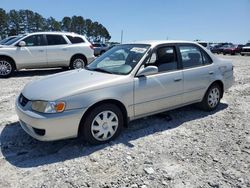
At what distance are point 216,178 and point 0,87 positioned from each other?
23.0 feet

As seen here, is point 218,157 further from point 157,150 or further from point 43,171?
point 43,171

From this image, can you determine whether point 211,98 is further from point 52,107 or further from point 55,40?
point 55,40

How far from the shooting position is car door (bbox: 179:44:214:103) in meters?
4.75

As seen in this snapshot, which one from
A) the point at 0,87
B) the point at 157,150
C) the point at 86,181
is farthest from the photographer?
the point at 0,87

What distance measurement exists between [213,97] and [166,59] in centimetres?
158

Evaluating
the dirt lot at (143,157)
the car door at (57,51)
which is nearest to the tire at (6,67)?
the car door at (57,51)

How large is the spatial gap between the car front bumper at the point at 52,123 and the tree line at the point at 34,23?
6366cm

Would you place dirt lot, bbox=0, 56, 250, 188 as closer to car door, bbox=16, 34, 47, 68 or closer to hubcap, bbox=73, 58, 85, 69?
car door, bbox=16, 34, 47, 68

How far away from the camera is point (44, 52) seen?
33.2 ft

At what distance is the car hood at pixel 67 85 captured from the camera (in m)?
3.48

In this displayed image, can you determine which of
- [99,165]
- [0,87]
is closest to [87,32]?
[0,87]

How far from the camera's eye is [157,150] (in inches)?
145

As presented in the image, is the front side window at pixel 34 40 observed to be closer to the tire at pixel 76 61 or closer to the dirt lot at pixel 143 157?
the tire at pixel 76 61

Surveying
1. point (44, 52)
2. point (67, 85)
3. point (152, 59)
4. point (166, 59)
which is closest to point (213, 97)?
point (166, 59)
